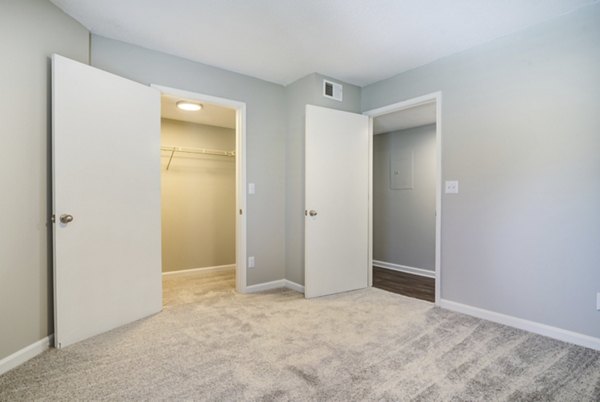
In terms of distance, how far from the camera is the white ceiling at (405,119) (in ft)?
12.3

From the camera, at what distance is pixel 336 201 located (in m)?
3.35

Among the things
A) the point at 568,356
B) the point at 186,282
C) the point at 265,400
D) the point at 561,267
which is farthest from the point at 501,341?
the point at 186,282

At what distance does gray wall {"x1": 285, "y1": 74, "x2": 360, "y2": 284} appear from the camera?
11.0 ft

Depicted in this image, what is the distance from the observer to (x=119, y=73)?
8.52ft

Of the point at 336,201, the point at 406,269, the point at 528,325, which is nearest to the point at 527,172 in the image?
the point at 528,325

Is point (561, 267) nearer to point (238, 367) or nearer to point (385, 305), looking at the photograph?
point (385, 305)

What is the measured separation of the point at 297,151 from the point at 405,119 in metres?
1.64

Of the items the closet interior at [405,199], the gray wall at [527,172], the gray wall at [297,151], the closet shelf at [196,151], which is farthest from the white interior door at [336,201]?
the closet shelf at [196,151]

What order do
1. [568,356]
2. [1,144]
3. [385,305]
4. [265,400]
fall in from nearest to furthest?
[265,400] < [1,144] < [568,356] < [385,305]

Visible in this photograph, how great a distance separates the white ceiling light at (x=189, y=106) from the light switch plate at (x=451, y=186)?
269 centimetres

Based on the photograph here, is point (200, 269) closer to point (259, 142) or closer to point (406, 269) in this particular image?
point (259, 142)

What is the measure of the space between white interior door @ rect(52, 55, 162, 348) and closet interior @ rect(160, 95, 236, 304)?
128cm

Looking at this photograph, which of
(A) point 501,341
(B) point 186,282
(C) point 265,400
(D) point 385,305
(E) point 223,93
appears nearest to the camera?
(C) point 265,400

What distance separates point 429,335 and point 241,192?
2154 mm
